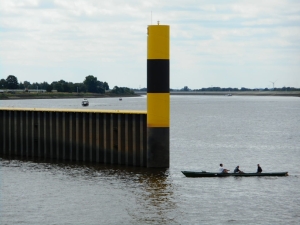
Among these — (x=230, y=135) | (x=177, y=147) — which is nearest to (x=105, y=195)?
(x=177, y=147)

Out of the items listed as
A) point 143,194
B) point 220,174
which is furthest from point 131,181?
point 220,174

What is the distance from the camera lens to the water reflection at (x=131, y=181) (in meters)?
45.4

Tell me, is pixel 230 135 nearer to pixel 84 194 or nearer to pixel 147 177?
pixel 147 177

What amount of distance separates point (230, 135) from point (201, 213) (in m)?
72.8

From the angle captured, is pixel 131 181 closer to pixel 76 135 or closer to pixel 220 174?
pixel 220 174

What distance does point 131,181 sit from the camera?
56.1 m

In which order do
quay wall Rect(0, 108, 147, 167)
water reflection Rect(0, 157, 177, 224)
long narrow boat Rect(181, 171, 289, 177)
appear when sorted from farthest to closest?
quay wall Rect(0, 108, 147, 167), long narrow boat Rect(181, 171, 289, 177), water reflection Rect(0, 157, 177, 224)

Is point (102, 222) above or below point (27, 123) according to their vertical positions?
below

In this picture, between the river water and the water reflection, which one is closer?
the river water

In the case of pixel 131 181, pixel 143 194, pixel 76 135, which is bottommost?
pixel 143 194

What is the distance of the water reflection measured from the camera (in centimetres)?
4541

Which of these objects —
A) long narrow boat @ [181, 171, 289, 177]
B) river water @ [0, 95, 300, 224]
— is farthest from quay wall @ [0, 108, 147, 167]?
long narrow boat @ [181, 171, 289, 177]

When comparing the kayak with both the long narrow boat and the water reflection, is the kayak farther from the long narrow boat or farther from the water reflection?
the water reflection

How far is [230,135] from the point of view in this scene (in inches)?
4614
